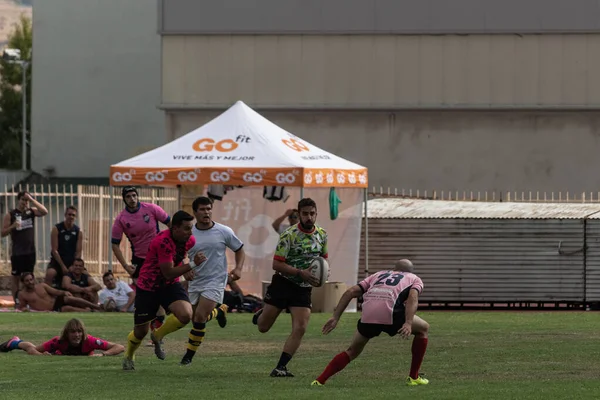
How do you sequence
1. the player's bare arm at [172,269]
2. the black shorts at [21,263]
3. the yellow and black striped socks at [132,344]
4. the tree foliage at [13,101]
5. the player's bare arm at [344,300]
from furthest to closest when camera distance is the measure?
the tree foliage at [13,101], the black shorts at [21,263], the yellow and black striped socks at [132,344], the player's bare arm at [172,269], the player's bare arm at [344,300]

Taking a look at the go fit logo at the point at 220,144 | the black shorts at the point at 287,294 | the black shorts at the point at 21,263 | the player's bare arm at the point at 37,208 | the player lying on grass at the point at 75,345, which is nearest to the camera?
the black shorts at the point at 287,294

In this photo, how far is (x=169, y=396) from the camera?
1288cm

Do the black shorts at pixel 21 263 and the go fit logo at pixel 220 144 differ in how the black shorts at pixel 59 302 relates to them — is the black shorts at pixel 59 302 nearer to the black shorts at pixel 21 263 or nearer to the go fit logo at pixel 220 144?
the black shorts at pixel 21 263

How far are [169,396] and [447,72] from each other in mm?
30963

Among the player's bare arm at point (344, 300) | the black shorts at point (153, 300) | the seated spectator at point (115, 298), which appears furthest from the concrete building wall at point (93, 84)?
the player's bare arm at point (344, 300)

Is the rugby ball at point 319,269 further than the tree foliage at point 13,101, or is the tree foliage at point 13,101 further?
the tree foliage at point 13,101

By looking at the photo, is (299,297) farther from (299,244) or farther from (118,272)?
(118,272)

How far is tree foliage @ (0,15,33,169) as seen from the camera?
3184 inches

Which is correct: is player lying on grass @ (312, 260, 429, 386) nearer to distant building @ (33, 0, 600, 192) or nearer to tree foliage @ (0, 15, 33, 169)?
distant building @ (33, 0, 600, 192)

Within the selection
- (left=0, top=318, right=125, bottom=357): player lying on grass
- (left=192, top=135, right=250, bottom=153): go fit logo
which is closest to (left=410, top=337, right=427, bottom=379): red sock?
(left=0, top=318, right=125, bottom=357): player lying on grass

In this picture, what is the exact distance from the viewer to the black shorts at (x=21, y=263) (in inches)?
1093

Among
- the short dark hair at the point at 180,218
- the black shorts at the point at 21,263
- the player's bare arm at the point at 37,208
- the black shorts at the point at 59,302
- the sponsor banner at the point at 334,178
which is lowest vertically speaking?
the black shorts at the point at 59,302

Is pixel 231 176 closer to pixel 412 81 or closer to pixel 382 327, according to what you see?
pixel 382 327

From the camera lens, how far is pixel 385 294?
1321 centimetres
